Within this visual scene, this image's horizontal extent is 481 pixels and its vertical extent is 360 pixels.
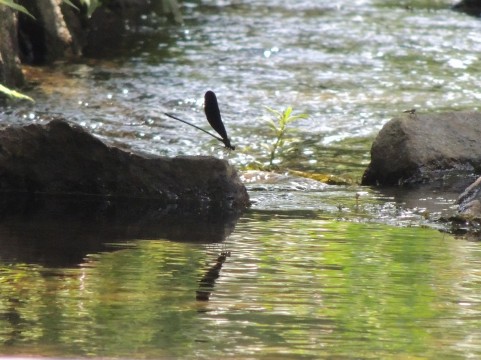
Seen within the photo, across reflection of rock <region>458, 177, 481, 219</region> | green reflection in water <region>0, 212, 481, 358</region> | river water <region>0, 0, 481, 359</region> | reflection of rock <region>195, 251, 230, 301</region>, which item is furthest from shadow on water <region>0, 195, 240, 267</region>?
reflection of rock <region>458, 177, 481, 219</region>

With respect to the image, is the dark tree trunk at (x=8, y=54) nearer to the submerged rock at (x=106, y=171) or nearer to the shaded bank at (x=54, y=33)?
the shaded bank at (x=54, y=33)

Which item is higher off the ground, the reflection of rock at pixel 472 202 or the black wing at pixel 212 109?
the black wing at pixel 212 109

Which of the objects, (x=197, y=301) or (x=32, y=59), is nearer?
(x=197, y=301)

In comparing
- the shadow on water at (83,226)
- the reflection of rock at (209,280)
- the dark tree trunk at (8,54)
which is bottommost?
the shadow on water at (83,226)

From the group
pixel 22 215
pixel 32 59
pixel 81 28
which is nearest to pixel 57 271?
pixel 22 215

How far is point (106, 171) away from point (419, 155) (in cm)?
233

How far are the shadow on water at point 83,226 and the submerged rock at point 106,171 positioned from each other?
117 mm

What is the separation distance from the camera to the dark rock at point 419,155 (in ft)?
24.9

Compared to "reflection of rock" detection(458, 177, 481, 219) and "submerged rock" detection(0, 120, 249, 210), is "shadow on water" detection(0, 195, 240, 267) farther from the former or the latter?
"reflection of rock" detection(458, 177, 481, 219)

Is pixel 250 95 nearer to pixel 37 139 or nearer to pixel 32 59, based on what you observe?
pixel 32 59

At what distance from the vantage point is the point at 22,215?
6012mm

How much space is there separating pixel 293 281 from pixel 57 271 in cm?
97

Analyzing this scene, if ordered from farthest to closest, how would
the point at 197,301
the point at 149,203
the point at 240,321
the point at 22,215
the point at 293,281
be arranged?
1. the point at 149,203
2. the point at 22,215
3. the point at 293,281
4. the point at 197,301
5. the point at 240,321

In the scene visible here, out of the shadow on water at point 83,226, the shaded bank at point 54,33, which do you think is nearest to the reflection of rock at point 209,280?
the shadow on water at point 83,226
